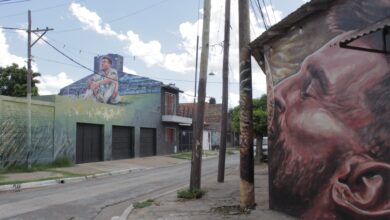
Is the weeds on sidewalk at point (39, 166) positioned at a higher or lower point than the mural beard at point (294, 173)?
lower

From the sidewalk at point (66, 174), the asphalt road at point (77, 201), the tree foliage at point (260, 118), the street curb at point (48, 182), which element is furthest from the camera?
the tree foliage at point (260, 118)

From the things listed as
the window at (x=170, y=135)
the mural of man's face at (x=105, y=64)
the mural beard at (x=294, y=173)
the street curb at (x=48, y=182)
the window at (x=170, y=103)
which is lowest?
the street curb at (x=48, y=182)

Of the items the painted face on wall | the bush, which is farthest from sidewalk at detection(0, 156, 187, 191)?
the painted face on wall

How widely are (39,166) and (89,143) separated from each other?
601 cm

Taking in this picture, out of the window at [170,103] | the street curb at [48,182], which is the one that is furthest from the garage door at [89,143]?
the window at [170,103]

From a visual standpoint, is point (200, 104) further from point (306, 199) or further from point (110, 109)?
point (110, 109)

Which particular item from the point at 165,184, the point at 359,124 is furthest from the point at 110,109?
the point at 359,124

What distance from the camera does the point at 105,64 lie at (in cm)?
4297

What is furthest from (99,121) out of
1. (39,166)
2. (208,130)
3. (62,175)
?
(208,130)

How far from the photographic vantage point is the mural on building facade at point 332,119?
6.70 metres

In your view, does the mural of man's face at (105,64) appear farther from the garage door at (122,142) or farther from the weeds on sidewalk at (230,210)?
the weeds on sidewalk at (230,210)

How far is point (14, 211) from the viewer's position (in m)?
11.1

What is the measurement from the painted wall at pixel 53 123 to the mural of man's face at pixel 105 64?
7.53 m

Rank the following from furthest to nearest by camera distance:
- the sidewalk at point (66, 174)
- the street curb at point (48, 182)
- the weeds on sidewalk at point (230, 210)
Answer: the sidewalk at point (66, 174) → the street curb at point (48, 182) → the weeds on sidewalk at point (230, 210)
